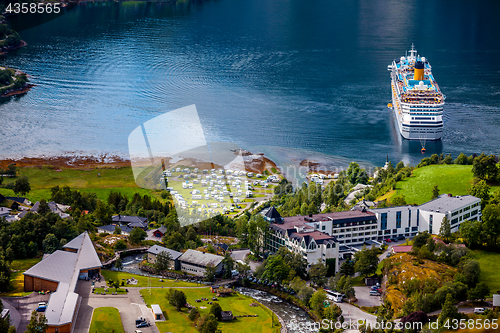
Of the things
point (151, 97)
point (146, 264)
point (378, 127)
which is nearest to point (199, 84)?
point (151, 97)

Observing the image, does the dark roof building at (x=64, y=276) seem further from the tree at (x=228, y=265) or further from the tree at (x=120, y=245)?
the tree at (x=228, y=265)

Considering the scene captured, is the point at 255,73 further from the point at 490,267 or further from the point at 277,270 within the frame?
the point at 490,267

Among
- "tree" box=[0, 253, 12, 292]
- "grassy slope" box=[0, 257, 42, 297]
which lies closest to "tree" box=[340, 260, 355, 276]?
"grassy slope" box=[0, 257, 42, 297]

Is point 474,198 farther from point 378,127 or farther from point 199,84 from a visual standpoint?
point 199,84

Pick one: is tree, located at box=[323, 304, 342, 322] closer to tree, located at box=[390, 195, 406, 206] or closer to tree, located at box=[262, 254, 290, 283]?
tree, located at box=[262, 254, 290, 283]

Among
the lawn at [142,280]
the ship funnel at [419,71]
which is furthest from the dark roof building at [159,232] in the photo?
the ship funnel at [419,71]
